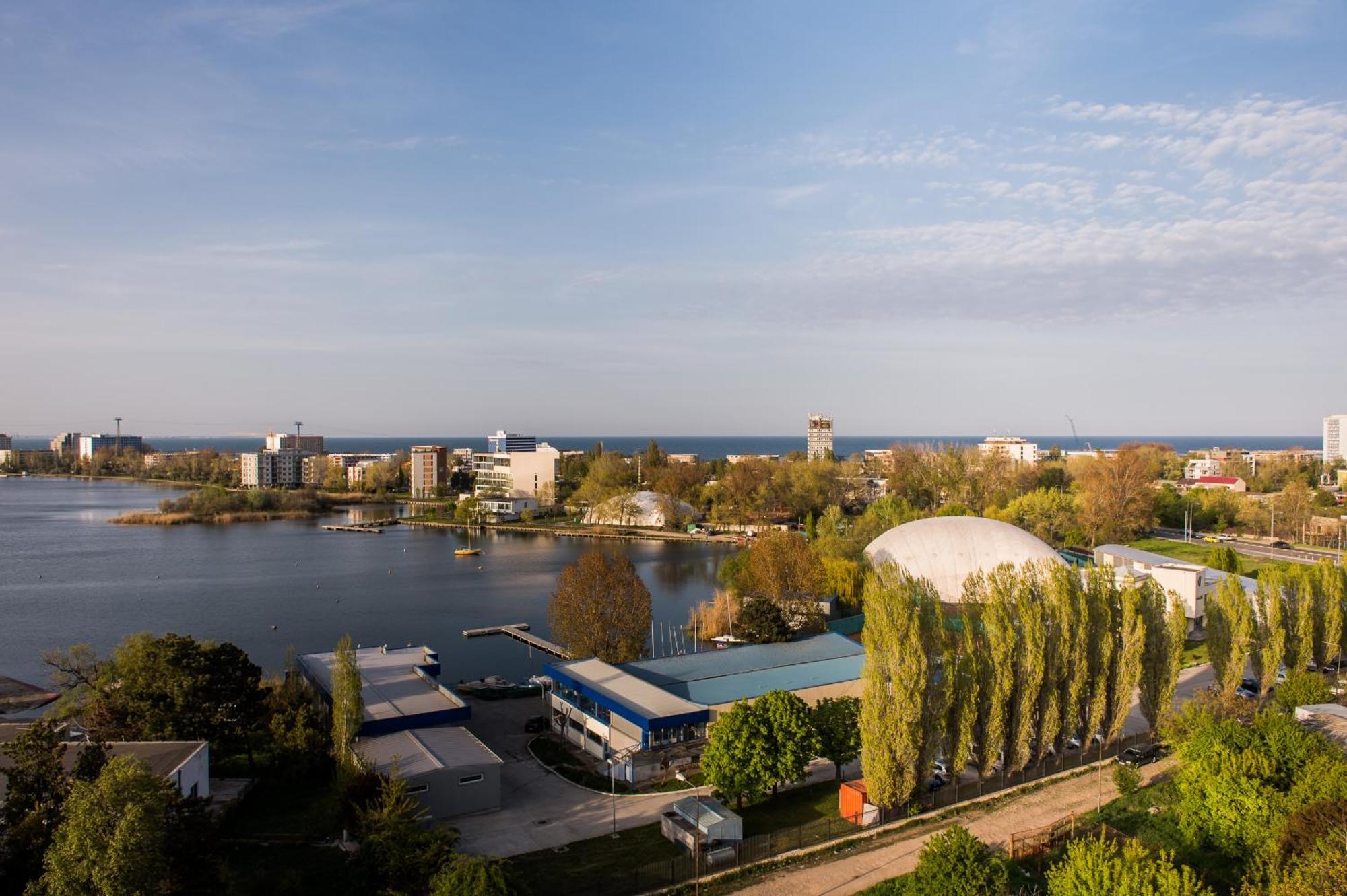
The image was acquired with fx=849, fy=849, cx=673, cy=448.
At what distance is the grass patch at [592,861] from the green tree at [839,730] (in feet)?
9.39

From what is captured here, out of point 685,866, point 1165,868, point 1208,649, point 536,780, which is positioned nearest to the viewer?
point 1165,868

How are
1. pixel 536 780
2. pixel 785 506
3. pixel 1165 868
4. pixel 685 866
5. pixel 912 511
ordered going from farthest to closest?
pixel 785 506 < pixel 912 511 < pixel 536 780 < pixel 685 866 < pixel 1165 868

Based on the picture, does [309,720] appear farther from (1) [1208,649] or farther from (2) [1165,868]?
(1) [1208,649]

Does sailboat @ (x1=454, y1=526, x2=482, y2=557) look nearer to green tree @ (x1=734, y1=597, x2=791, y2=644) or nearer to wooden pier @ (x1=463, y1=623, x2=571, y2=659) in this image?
wooden pier @ (x1=463, y1=623, x2=571, y2=659)

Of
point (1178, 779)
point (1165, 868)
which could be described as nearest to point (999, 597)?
point (1178, 779)

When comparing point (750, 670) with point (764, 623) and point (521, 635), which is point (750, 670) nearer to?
point (764, 623)

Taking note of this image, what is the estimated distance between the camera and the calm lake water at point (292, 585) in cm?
2348

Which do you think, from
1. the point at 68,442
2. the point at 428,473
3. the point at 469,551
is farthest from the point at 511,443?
the point at 68,442

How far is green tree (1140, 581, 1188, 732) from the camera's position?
13523 mm

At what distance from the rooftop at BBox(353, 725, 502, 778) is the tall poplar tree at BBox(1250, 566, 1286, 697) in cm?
1375

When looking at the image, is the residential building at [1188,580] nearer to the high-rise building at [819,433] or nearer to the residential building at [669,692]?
the residential building at [669,692]

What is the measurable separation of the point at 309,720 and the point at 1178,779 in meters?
12.5

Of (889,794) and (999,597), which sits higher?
(999,597)

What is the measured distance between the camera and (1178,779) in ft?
35.2
